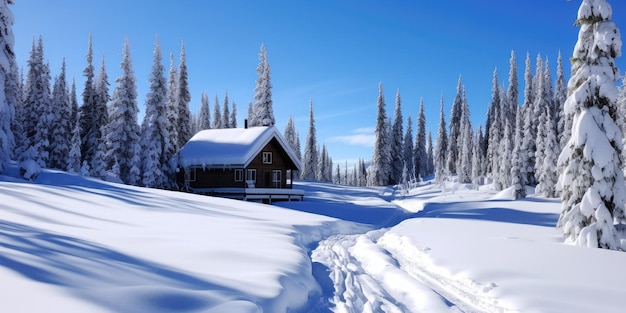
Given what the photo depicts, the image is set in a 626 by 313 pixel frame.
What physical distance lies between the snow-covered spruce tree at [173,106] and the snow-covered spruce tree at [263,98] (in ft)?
29.1

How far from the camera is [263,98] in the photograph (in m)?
46.5

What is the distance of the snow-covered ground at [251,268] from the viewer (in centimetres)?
480

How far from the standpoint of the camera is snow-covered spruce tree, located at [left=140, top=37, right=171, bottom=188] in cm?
3500

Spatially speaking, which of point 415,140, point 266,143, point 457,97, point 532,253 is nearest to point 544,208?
point 532,253

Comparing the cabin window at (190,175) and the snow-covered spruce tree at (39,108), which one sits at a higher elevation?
the snow-covered spruce tree at (39,108)

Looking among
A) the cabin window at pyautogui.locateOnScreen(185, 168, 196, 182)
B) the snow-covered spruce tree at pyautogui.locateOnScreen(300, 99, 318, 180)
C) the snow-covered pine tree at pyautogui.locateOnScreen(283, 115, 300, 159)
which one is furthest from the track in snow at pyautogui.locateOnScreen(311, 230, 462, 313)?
the snow-covered pine tree at pyautogui.locateOnScreen(283, 115, 300, 159)

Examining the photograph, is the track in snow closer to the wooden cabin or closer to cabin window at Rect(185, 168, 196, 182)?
the wooden cabin

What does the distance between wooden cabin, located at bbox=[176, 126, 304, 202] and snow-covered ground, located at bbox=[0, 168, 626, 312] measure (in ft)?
60.3

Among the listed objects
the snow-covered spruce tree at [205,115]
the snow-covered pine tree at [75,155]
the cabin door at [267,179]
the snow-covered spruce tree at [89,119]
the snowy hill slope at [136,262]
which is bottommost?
the snowy hill slope at [136,262]

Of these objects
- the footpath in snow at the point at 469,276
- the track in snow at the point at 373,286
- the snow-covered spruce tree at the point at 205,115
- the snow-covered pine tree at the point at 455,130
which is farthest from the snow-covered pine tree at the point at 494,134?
the snow-covered spruce tree at the point at 205,115

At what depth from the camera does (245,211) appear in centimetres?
1964

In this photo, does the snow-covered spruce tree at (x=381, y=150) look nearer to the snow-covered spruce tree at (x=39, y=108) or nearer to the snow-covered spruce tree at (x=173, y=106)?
the snow-covered spruce tree at (x=173, y=106)

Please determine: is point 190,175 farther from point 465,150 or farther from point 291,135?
point 291,135

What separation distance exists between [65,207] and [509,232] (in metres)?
17.3
